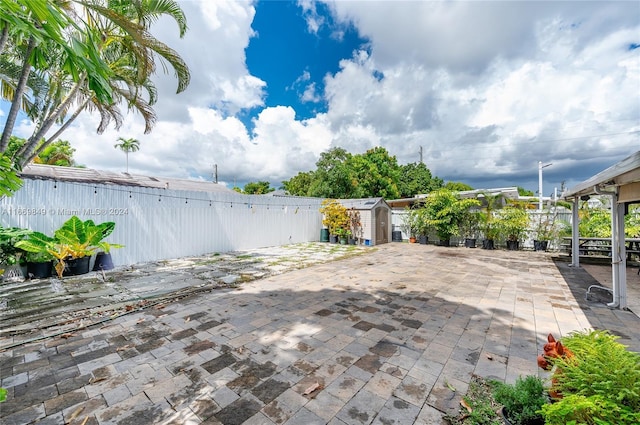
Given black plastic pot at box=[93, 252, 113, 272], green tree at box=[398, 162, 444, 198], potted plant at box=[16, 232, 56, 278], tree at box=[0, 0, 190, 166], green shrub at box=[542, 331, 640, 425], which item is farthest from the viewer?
green tree at box=[398, 162, 444, 198]

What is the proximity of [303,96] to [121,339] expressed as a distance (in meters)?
12.7

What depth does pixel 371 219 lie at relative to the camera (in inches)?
460

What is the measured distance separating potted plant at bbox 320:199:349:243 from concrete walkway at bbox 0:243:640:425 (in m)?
7.15

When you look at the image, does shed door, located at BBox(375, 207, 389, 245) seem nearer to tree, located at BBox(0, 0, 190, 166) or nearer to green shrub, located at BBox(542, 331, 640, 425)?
tree, located at BBox(0, 0, 190, 166)

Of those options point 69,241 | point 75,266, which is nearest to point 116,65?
point 69,241

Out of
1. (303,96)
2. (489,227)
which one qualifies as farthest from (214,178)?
(489,227)

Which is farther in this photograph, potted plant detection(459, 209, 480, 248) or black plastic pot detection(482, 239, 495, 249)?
potted plant detection(459, 209, 480, 248)

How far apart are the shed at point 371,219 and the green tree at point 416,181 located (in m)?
16.9

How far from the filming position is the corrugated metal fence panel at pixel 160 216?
19.3 feet

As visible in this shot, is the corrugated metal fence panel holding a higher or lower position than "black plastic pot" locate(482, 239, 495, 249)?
higher

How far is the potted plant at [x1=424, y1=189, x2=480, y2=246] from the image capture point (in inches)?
436

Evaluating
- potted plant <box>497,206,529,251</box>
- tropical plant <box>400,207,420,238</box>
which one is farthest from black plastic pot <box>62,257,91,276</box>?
potted plant <box>497,206,529,251</box>

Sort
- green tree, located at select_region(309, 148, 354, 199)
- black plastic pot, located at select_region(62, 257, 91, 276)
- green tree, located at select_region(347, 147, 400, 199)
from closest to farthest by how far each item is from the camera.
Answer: black plastic pot, located at select_region(62, 257, 91, 276), green tree, located at select_region(309, 148, 354, 199), green tree, located at select_region(347, 147, 400, 199)

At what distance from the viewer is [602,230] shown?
8.40m
